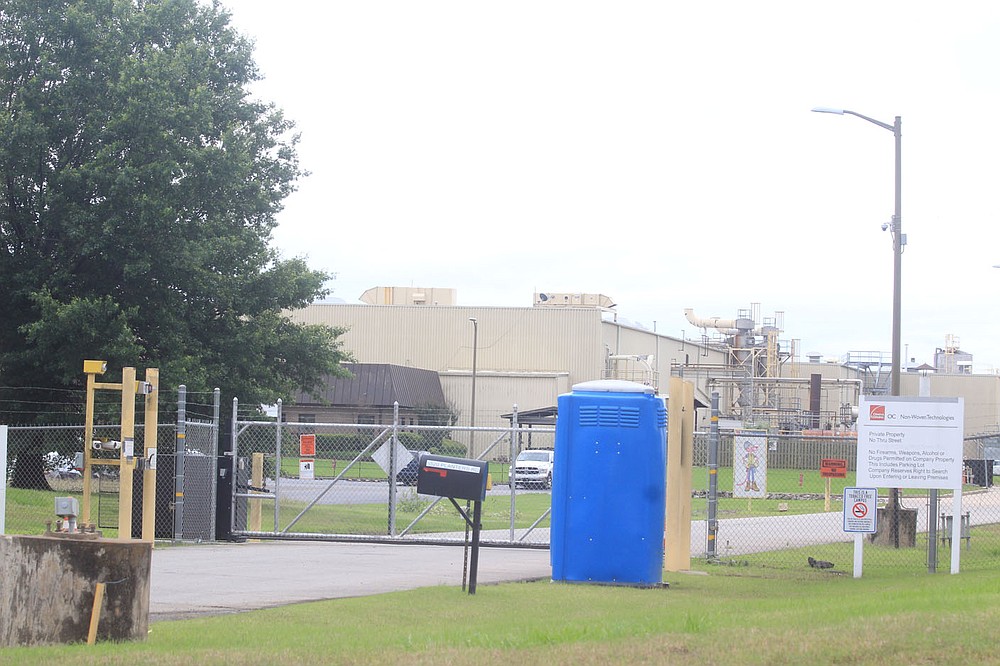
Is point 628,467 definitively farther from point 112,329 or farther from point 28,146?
point 28,146

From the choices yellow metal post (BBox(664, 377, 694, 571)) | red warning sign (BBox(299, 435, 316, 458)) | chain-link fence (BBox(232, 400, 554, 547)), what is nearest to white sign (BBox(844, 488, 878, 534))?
yellow metal post (BBox(664, 377, 694, 571))

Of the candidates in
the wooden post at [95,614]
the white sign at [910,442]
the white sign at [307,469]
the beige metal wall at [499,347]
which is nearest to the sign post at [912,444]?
the white sign at [910,442]

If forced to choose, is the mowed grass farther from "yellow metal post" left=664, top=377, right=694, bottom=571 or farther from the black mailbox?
"yellow metal post" left=664, top=377, right=694, bottom=571

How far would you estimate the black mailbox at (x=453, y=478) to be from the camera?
11.1 meters

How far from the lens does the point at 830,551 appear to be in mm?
19578

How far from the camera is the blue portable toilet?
1272 cm

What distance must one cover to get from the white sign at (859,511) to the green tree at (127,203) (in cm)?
1712

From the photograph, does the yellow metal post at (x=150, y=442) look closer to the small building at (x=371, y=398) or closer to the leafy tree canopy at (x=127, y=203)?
the leafy tree canopy at (x=127, y=203)

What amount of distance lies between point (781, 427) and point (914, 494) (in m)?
24.3

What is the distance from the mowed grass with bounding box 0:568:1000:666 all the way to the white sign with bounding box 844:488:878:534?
3.17 metres

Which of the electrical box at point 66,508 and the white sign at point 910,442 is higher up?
the white sign at point 910,442

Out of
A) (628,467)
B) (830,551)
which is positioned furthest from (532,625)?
(830,551)

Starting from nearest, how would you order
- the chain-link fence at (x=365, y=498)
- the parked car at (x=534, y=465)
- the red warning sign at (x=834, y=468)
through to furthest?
the chain-link fence at (x=365, y=498) → the red warning sign at (x=834, y=468) → the parked car at (x=534, y=465)

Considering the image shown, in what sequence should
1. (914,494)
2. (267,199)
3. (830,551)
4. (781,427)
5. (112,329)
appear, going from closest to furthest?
(830,551), (112,329), (267,199), (914,494), (781,427)
